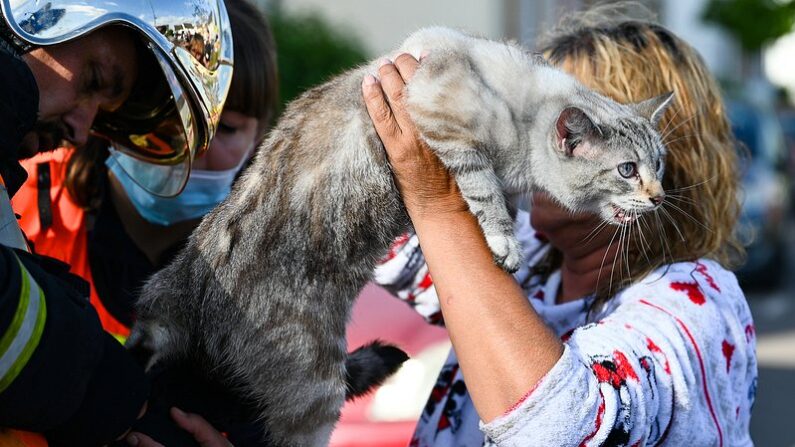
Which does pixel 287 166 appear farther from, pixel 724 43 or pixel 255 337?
pixel 724 43

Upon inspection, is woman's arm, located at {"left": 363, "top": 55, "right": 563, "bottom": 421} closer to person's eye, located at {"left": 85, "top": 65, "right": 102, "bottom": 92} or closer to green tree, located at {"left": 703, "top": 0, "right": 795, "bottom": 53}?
person's eye, located at {"left": 85, "top": 65, "right": 102, "bottom": 92}

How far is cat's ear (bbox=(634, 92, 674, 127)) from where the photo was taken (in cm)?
225

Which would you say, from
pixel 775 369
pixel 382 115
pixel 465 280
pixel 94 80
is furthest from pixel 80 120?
pixel 775 369

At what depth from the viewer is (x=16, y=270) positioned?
1333 mm

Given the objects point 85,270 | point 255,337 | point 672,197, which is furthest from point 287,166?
point 672,197

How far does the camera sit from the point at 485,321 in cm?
178

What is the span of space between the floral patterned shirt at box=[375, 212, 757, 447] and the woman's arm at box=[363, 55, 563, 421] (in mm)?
52

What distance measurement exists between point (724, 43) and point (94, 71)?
92.7 feet

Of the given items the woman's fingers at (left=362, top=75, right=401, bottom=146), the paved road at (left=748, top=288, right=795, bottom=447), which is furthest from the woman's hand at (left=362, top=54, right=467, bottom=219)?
the paved road at (left=748, top=288, right=795, bottom=447)

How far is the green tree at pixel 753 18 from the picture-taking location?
2406 centimetres

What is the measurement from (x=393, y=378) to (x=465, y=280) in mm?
1140

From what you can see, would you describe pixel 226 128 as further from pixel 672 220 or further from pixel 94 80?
pixel 672 220

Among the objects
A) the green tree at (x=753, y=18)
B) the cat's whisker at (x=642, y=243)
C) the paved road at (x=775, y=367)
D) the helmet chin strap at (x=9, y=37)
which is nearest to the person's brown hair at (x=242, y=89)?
the helmet chin strap at (x=9, y=37)

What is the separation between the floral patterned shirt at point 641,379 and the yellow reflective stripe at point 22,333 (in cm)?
87
